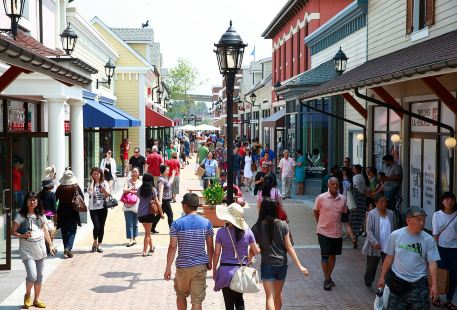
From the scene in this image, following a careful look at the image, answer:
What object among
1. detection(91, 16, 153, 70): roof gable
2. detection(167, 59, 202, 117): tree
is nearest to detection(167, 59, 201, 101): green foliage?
detection(167, 59, 202, 117): tree

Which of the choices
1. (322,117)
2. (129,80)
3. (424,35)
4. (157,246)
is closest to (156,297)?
(157,246)

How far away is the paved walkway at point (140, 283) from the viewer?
28.9 feet

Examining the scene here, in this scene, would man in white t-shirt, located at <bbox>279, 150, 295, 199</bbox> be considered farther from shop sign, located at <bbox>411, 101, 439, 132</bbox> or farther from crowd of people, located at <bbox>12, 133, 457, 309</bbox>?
crowd of people, located at <bbox>12, 133, 457, 309</bbox>

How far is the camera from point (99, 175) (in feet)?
40.4

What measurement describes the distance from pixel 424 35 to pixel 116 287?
8191mm

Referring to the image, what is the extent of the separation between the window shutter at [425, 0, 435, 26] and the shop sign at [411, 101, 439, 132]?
1648 millimetres

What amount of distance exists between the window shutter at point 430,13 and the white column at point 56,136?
8281mm

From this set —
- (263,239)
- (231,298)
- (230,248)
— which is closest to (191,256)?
(230,248)

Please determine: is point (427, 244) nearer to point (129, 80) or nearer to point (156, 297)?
point (156, 297)

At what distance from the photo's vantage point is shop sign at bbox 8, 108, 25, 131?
14.6m

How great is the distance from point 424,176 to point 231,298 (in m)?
7.72

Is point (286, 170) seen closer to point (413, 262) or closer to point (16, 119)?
point (16, 119)

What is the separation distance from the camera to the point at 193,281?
7105 millimetres

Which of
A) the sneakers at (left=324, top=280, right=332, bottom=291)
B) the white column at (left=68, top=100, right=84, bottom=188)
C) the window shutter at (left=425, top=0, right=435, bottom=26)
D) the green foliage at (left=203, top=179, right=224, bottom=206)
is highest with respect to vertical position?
the window shutter at (left=425, top=0, right=435, bottom=26)
